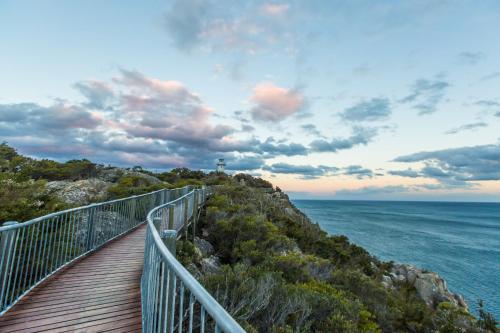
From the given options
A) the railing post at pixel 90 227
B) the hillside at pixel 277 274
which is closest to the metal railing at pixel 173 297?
the hillside at pixel 277 274

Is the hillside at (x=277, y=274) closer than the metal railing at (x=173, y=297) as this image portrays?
No

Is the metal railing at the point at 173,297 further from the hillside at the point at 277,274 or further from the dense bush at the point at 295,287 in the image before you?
the hillside at the point at 277,274

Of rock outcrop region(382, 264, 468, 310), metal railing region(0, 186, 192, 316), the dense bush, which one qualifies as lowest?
rock outcrop region(382, 264, 468, 310)

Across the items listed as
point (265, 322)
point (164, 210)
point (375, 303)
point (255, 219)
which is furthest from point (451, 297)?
point (164, 210)

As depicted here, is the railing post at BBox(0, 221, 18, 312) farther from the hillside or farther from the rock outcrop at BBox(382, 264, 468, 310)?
the rock outcrop at BBox(382, 264, 468, 310)

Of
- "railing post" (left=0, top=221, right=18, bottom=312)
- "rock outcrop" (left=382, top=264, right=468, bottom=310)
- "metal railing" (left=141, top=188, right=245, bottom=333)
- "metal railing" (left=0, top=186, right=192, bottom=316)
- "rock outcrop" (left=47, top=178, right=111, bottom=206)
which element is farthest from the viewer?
"rock outcrop" (left=382, top=264, right=468, bottom=310)

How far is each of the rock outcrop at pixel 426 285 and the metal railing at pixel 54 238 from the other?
59.8ft

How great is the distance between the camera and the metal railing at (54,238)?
442 cm

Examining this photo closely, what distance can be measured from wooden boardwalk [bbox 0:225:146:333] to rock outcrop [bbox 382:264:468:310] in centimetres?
1941

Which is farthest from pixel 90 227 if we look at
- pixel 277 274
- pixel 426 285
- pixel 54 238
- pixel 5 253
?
pixel 426 285

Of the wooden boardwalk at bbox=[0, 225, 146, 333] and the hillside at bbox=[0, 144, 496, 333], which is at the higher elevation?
the wooden boardwalk at bbox=[0, 225, 146, 333]

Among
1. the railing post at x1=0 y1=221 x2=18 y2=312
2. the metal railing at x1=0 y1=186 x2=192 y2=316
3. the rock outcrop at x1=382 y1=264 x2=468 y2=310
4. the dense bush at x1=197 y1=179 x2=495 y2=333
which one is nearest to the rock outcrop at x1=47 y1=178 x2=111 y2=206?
the metal railing at x1=0 y1=186 x2=192 y2=316

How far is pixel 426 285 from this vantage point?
2161cm

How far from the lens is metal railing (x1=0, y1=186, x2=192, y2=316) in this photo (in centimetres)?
442
